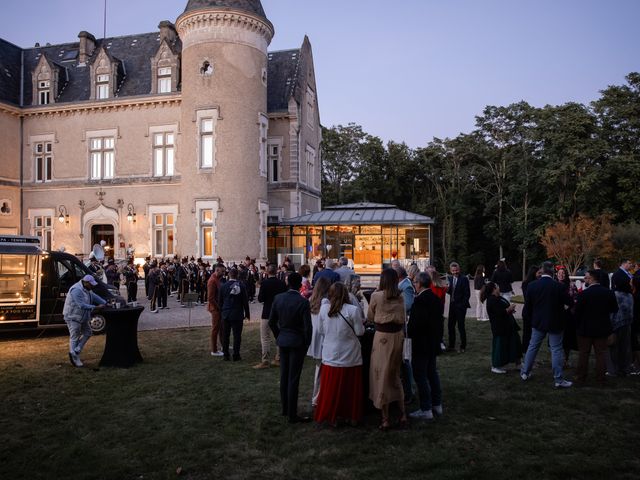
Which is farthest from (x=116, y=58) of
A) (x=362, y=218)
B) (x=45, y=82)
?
(x=362, y=218)

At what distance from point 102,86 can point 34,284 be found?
18962mm

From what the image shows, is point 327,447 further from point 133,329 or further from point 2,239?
point 2,239

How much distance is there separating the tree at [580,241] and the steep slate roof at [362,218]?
8.89 meters

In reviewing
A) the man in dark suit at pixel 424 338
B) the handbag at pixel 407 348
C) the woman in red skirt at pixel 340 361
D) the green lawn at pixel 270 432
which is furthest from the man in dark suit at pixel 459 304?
the woman in red skirt at pixel 340 361

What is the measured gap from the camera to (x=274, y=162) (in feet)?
98.7

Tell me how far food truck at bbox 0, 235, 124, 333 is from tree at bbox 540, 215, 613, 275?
2570 cm

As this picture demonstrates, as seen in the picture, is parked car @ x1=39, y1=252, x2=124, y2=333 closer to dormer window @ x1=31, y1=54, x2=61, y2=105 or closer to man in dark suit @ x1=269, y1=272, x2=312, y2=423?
man in dark suit @ x1=269, y1=272, x2=312, y2=423

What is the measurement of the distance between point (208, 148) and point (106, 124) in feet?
23.4

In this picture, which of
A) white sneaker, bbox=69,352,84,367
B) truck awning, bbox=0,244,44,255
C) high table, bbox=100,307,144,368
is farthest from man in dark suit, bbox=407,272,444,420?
truck awning, bbox=0,244,44,255

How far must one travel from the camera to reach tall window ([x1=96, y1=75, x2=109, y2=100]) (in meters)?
28.7

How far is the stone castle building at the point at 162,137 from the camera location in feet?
82.3

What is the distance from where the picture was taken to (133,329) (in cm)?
995

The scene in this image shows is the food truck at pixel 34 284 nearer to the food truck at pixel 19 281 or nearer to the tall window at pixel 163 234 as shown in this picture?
the food truck at pixel 19 281

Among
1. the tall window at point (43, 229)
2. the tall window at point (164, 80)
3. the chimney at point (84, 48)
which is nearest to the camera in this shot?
the tall window at point (164, 80)
